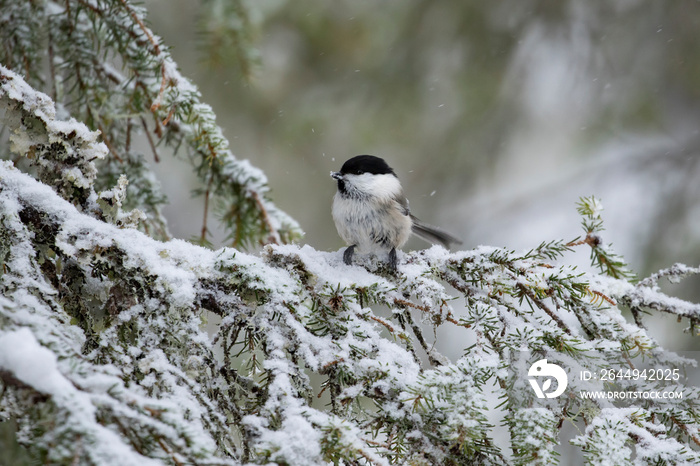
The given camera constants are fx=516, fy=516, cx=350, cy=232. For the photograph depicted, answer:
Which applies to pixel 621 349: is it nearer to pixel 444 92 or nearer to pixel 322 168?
pixel 444 92

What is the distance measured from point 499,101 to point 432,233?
1443 mm

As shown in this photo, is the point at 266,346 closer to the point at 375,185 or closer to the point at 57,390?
the point at 57,390

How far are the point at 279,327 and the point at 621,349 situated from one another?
0.65 metres

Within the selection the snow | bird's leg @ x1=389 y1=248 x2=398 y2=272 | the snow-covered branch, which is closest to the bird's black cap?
bird's leg @ x1=389 y1=248 x2=398 y2=272

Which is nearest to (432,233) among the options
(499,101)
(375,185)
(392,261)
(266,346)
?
(375,185)

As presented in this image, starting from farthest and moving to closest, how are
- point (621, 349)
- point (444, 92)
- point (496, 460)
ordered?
point (444, 92), point (621, 349), point (496, 460)

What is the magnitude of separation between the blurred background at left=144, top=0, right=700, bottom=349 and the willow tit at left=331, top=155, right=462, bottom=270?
1.23 m

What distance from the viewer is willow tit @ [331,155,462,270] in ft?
5.96

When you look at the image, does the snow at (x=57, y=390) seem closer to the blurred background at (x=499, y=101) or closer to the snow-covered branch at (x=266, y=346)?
the snow-covered branch at (x=266, y=346)

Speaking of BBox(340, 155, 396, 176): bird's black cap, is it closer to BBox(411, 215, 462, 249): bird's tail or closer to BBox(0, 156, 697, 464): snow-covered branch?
BBox(411, 215, 462, 249): bird's tail

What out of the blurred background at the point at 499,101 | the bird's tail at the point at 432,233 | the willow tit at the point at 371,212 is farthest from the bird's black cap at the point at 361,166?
the blurred background at the point at 499,101

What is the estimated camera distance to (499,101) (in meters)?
3.09

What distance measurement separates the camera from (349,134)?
331 centimetres

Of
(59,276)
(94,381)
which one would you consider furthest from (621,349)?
(59,276)
